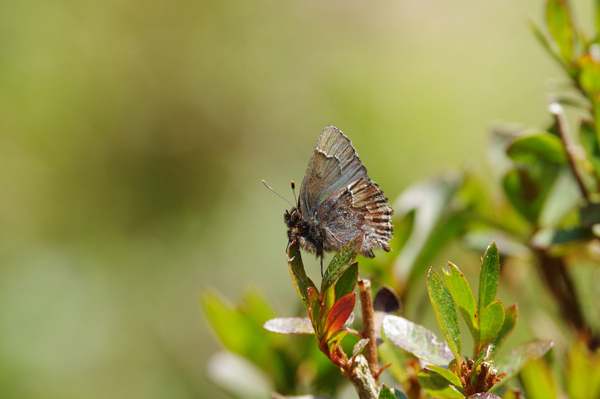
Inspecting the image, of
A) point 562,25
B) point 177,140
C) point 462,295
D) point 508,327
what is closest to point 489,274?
point 462,295

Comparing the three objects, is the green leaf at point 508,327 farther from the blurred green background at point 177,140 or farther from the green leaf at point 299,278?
the blurred green background at point 177,140

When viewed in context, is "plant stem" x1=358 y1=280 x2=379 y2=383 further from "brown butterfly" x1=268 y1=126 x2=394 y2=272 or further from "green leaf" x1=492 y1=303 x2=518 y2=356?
"brown butterfly" x1=268 y1=126 x2=394 y2=272

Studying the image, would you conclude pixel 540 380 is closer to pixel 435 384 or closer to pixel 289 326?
pixel 435 384

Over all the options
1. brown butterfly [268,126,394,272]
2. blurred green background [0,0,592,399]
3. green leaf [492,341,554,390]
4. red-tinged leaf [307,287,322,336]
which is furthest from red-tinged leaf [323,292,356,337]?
blurred green background [0,0,592,399]

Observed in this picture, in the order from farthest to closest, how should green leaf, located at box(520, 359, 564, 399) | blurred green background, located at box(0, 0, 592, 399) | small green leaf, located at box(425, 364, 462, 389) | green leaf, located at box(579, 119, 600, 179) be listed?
blurred green background, located at box(0, 0, 592, 399) → green leaf, located at box(579, 119, 600, 179) → green leaf, located at box(520, 359, 564, 399) → small green leaf, located at box(425, 364, 462, 389)

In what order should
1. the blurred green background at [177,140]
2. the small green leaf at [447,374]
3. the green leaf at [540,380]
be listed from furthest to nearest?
the blurred green background at [177,140], the green leaf at [540,380], the small green leaf at [447,374]

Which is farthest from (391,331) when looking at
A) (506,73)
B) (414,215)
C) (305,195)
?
(506,73)

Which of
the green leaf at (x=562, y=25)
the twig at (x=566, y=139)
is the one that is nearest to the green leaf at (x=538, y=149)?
the twig at (x=566, y=139)
